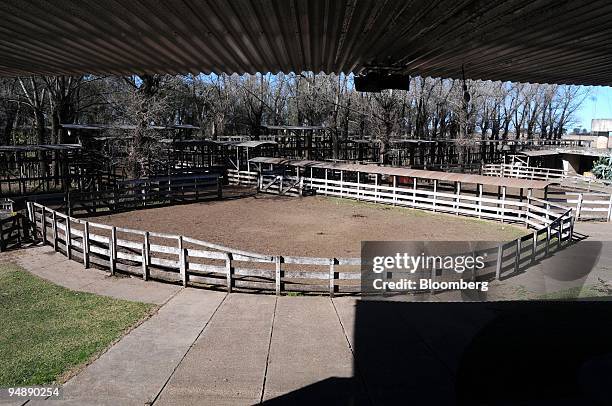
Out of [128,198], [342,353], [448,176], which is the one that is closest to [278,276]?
[342,353]

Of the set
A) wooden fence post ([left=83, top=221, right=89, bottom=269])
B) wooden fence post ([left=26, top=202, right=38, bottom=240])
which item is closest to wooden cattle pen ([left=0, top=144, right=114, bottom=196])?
wooden fence post ([left=26, top=202, right=38, bottom=240])

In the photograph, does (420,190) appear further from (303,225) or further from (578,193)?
(578,193)

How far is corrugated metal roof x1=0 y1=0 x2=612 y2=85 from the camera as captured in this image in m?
4.49

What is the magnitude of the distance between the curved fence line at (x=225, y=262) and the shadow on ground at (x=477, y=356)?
1289mm

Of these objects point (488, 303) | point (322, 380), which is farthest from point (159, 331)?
point (488, 303)

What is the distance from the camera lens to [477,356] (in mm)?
5867

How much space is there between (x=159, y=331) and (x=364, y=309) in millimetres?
3447

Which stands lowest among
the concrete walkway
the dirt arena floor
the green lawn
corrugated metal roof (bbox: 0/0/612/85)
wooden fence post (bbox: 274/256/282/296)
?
the dirt arena floor

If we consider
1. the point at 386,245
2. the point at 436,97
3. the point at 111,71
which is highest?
the point at 436,97

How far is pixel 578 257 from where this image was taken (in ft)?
39.1

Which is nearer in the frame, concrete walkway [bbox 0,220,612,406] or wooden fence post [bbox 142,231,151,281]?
concrete walkway [bbox 0,220,612,406]

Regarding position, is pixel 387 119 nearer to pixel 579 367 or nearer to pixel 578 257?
pixel 578 257

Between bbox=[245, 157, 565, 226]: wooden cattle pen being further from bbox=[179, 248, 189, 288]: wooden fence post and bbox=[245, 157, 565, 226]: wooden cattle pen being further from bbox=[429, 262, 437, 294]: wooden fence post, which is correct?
bbox=[179, 248, 189, 288]: wooden fence post

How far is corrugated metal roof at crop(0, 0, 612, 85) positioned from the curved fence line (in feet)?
11.9
